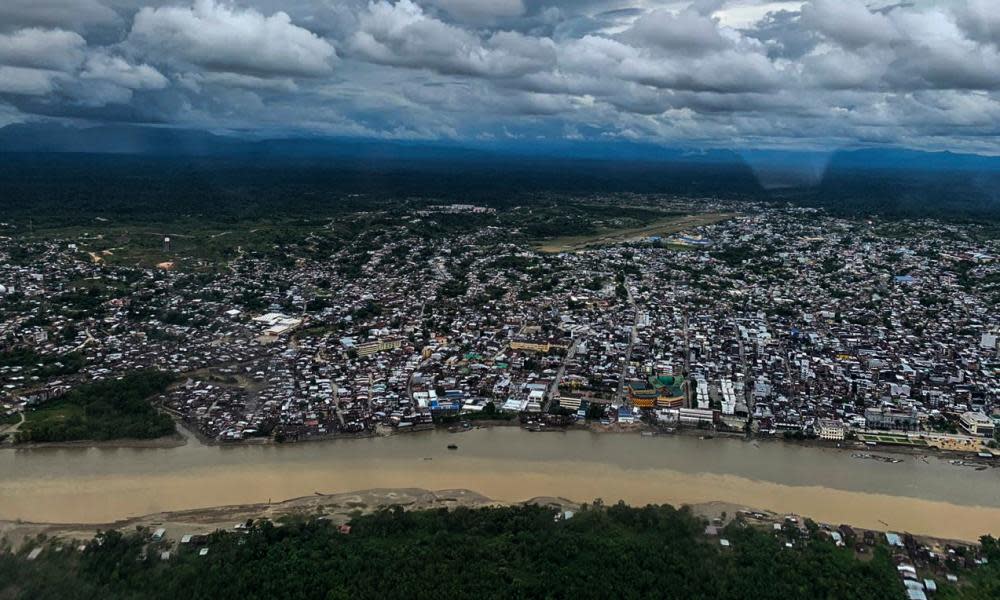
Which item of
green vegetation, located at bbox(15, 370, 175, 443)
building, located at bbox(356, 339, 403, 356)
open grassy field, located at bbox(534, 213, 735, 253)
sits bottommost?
green vegetation, located at bbox(15, 370, 175, 443)

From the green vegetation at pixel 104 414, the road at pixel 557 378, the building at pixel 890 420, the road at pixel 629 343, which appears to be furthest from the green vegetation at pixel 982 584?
the green vegetation at pixel 104 414

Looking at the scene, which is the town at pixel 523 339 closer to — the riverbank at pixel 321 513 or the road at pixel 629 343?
the road at pixel 629 343

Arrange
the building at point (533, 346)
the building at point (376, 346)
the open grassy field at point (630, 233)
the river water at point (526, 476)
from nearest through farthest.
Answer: the river water at point (526, 476), the building at point (376, 346), the building at point (533, 346), the open grassy field at point (630, 233)

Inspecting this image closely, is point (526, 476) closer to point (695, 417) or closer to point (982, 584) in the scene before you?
point (695, 417)

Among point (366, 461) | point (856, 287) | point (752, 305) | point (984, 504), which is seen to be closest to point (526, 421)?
point (366, 461)

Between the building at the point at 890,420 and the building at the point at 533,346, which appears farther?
the building at the point at 533,346

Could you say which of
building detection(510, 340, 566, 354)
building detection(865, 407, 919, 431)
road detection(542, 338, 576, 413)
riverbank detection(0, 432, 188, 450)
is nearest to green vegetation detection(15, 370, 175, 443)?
riverbank detection(0, 432, 188, 450)

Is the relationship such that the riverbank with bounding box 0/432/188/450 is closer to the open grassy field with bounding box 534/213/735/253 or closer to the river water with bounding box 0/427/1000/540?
the river water with bounding box 0/427/1000/540
